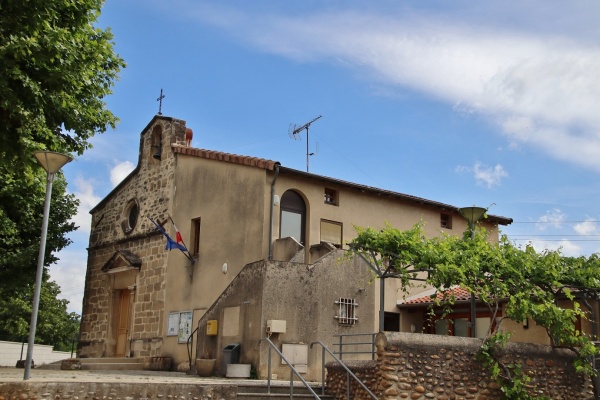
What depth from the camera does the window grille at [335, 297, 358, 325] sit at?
1752 centimetres

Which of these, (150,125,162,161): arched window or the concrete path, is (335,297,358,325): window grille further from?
(150,125,162,161): arched window

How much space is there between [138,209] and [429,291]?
1023cm

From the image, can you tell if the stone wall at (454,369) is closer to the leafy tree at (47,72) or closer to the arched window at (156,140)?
the leafy tree at (47,72)

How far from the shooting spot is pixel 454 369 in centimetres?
1387

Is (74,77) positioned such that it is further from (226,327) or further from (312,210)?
(312,210)

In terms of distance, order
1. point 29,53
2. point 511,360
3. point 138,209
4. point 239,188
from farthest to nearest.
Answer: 1. point 138,209
2. point 239,188
3. point 511,360
4. point 29,53

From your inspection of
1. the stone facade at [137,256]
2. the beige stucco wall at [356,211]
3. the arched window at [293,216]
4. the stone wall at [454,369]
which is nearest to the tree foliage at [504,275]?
the stone wall at [454,369]

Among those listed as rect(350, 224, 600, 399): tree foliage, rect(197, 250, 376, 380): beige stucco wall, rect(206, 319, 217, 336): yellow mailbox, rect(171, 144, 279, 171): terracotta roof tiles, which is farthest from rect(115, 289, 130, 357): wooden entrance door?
rect(350, 224, 600, 399): tree foliage

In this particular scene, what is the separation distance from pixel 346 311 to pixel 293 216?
12.6ft

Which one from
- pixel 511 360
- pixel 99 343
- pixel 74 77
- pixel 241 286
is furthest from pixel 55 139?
pixel 99 343

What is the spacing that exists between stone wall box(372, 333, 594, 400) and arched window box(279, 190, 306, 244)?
23.5ft

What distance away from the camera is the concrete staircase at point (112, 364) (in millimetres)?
20828

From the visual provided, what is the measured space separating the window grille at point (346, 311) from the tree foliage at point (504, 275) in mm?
2947

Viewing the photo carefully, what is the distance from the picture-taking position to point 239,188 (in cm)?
2034
